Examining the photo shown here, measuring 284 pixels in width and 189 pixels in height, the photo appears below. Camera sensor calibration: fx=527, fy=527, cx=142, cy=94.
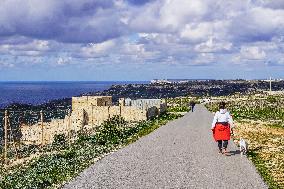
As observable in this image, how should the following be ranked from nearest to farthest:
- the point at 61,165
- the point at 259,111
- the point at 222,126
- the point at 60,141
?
the point at 61,165
the point at 222,126
the point at 60,141
the point at 259,111

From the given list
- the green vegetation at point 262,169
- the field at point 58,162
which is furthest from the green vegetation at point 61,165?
the green vegetation at point 262,169

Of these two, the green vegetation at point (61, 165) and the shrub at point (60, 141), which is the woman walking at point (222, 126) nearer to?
the green vegetation at point (61, 165)

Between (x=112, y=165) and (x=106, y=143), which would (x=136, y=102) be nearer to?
(x=106, y=143)

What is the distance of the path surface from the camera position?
13.2 metres

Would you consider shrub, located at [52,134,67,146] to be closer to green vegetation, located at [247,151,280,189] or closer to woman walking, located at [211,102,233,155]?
woman walking, located at [211,102,233,155]

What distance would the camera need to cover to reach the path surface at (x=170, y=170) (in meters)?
13.2

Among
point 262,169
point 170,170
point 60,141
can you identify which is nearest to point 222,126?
point 262,169

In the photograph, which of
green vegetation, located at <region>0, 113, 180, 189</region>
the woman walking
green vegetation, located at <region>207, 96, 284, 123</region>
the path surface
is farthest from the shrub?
green vegetation, located at <region>207, 96, 284, 123</region>

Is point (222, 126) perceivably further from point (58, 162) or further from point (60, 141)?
point (60, 141)

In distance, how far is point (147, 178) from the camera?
1387cm

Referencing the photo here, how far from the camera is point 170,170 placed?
15297mm

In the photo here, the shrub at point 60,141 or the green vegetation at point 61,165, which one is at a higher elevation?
the green vegetation at point 61,165

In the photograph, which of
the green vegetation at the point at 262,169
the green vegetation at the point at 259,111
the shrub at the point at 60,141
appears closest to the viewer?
the green vegetation at the point at 262,169

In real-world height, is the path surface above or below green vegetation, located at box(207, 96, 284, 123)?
above
